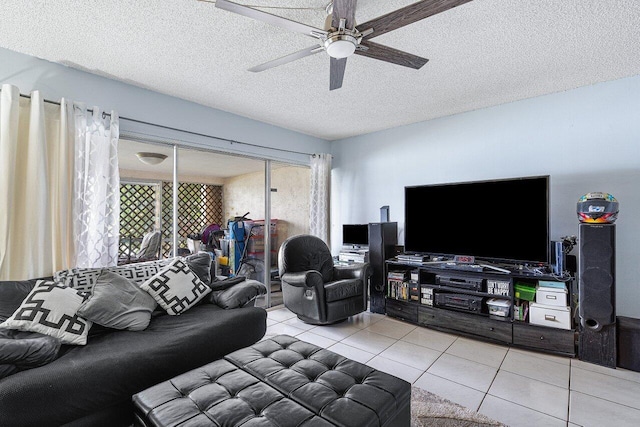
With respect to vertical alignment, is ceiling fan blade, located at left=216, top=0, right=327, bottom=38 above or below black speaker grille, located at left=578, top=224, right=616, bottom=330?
above

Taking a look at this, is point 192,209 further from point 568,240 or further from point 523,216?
point 568,240

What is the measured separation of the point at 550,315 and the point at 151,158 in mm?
4106

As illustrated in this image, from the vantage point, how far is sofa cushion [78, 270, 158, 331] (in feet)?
6.49

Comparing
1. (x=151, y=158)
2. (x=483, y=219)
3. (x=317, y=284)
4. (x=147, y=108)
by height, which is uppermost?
(x=147, y=108)

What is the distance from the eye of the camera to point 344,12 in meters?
1.46

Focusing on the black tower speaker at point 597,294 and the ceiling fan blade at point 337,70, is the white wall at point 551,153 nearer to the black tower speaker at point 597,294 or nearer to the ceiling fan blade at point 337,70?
the black tower speaker at point 597,294

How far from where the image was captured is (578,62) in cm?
240

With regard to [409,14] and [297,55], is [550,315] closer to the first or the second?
[409,14]

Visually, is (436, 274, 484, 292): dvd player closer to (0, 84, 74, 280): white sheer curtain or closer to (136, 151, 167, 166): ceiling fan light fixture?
(136, 151, 167, 166): ceiling fan light fixture

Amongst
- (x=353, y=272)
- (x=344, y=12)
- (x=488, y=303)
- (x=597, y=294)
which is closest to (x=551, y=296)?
(x=597, y=294)

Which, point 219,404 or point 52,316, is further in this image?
point 52,316

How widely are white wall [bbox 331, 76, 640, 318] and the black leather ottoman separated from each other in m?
2.66

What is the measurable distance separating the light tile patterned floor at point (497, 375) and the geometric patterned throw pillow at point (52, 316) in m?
1.75

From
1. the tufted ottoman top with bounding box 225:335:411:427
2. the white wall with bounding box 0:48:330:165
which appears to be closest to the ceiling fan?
the tufted ottoman top with bounding box 225:335:411:427
